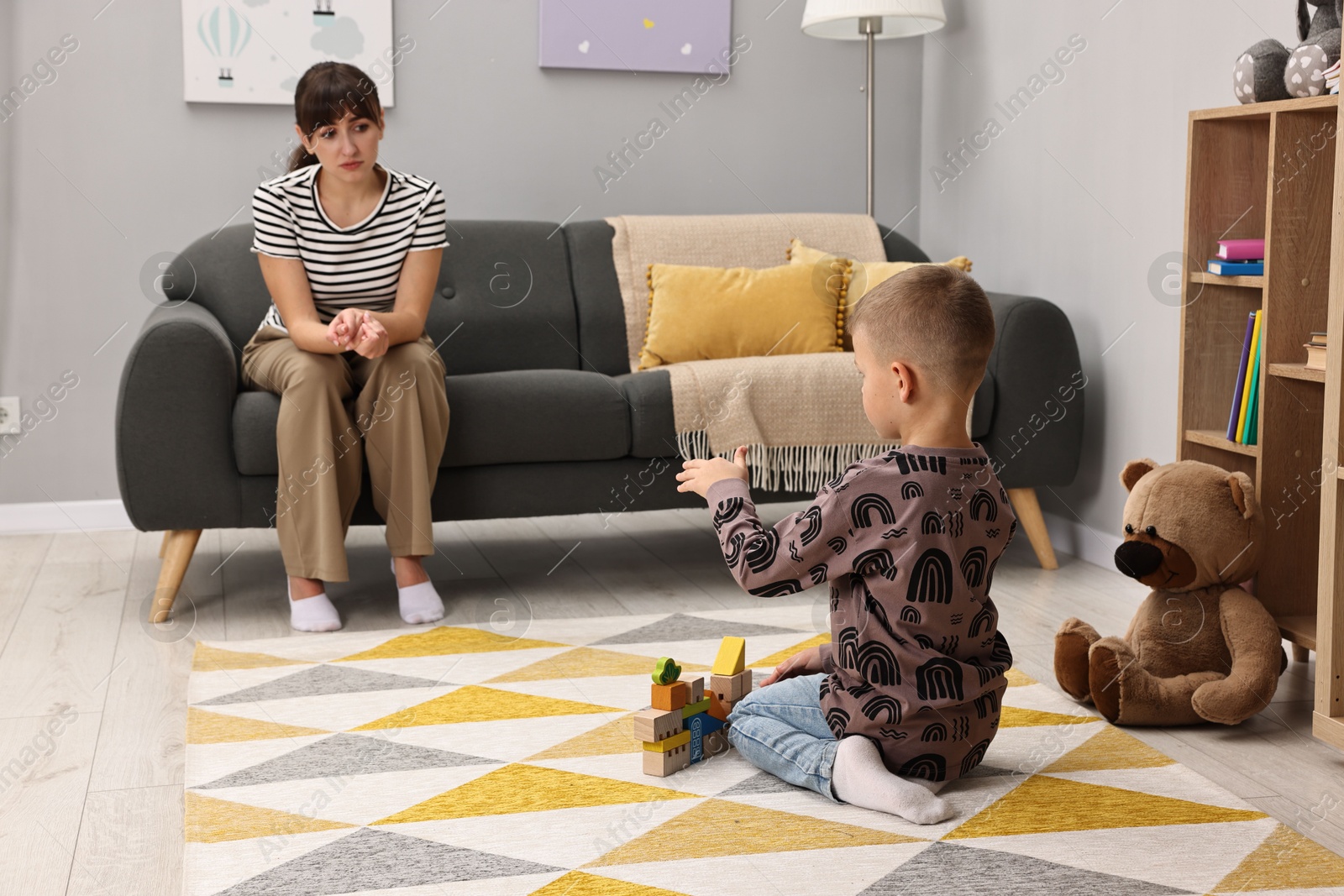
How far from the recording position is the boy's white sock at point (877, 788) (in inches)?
55.0

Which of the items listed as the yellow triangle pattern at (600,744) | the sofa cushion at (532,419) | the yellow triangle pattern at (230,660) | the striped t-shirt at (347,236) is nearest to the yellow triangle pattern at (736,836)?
the yellow triangle pattern at (600,744)

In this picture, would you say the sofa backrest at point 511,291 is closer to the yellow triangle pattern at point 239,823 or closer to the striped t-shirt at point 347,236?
the striped t-shirt at point 347,236

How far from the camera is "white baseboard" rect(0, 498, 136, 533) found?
3164 mm

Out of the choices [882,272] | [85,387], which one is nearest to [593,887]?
[882,272]

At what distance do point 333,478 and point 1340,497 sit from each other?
5.27 feet

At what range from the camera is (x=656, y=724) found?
1.51 meters

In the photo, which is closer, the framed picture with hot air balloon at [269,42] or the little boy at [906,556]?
the little boy at [906,556]

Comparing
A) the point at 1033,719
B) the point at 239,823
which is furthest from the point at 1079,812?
the point at 239,823

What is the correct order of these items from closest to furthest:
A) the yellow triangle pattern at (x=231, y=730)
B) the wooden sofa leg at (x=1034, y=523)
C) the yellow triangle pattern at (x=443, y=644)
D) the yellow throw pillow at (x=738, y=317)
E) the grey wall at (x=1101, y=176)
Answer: the yellow triangle pattern at (x=231, y=730) < the yellow triangle pattern at (x=443, y=644) < the grey wall at (x=1101, y=176) < the wooden sofa leg at (x=1034, y=523) < the yellow throw pillow at (x=738, y=317)

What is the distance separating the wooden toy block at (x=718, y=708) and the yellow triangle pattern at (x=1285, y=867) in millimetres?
622

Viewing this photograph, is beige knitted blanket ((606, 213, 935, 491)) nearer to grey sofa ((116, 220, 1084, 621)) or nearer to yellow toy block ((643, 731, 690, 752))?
grey sofa ((116, 220, 1084, 621))

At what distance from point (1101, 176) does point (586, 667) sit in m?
1.63

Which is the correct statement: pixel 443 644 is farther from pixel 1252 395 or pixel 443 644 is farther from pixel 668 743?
pixel 1252 395

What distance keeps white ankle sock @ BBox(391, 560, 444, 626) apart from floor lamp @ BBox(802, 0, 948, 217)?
5.61ft
